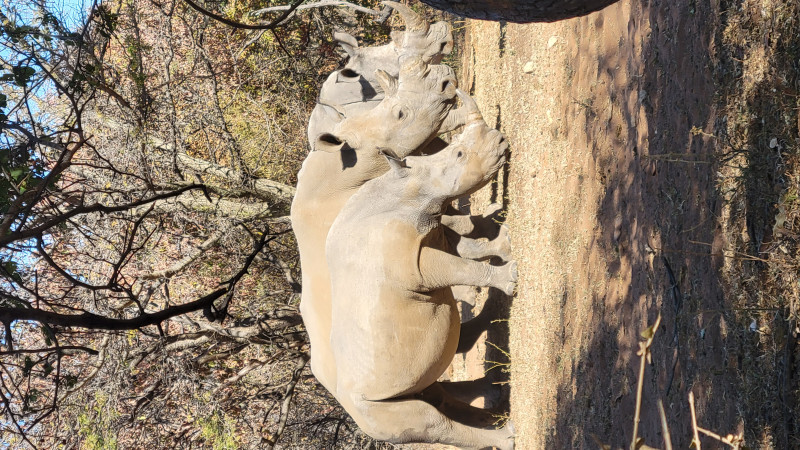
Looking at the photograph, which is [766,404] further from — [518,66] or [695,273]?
[518,66]

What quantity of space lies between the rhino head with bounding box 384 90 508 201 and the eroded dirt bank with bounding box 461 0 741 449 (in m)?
0.74

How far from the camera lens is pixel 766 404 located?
11.5 feet

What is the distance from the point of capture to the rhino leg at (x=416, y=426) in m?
6.17

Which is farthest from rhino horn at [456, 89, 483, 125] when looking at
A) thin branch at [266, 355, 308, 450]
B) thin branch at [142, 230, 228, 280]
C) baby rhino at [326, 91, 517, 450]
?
thin branch at [266, 355, 308, 450]

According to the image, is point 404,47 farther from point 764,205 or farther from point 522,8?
point 522,8

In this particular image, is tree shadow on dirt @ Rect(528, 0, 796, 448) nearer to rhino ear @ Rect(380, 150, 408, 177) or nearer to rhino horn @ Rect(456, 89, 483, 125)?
rhino horn @ Rect(456, 89, 483, 125)

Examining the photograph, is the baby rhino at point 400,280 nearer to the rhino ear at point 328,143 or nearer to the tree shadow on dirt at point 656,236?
the rhino ear at point 328,143

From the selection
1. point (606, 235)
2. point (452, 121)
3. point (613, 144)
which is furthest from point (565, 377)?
point (452, 121)

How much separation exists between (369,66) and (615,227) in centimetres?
324

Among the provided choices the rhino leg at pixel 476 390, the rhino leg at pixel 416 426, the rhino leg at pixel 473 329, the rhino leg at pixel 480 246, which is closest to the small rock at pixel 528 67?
the rhino leg at pixel 480 246

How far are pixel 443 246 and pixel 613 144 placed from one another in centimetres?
179

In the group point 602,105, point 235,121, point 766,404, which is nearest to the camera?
point 766,404

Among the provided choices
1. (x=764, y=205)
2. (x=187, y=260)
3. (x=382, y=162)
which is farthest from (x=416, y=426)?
(x=187, y=260)

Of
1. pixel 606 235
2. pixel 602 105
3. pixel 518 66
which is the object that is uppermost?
pixel 518 66
